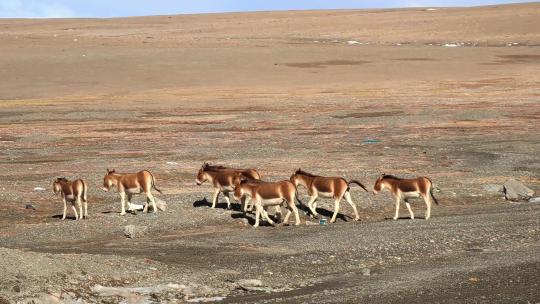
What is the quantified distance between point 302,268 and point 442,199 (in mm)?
10114

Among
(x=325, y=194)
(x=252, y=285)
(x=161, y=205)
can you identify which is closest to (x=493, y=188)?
(x=325, y=194)

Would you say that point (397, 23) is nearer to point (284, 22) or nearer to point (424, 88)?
point (284, 22)

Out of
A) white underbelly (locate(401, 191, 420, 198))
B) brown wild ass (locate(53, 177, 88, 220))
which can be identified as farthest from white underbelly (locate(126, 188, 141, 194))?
white underbelly (locate(401, 191, 420, 198))

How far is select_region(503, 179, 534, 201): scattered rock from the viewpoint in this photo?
25609 millimetres

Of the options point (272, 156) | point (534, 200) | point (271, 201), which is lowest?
point (534, 200)

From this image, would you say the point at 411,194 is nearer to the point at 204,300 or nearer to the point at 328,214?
the point at 328,214

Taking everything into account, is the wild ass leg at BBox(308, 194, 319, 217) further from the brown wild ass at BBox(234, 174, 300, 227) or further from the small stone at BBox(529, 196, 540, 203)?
the small stone at BBox(529, 196, 540, 203)

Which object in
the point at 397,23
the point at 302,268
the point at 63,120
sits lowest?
the point at 302,268

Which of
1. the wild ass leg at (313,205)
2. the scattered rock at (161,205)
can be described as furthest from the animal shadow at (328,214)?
the scattered rock at (161,205)

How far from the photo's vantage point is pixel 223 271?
15812 mm

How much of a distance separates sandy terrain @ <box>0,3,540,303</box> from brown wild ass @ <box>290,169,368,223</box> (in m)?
0.60

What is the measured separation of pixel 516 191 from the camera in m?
25.7

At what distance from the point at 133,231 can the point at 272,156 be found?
44.9 feet

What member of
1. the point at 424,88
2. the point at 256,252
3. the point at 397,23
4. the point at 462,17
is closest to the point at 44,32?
the point at 397,23
